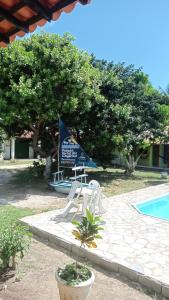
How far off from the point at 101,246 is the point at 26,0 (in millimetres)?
5352

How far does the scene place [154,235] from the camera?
7.89 metres

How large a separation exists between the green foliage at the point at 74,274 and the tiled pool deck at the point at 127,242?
67.7 inches

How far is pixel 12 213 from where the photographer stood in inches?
380

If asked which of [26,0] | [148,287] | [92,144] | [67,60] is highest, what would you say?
[67,60]

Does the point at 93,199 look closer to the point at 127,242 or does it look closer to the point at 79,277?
the point at 127,242

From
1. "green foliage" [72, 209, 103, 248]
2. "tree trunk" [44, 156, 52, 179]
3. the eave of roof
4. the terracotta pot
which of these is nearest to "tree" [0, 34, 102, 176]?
"tree trunk" [44, 156, 52, 179]

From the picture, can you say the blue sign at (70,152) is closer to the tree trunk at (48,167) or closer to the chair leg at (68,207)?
the tree trunk at (48,167)

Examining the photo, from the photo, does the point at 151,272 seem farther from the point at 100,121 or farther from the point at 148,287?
the point at 100,121

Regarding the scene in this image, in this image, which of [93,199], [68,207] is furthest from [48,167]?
[93,199]

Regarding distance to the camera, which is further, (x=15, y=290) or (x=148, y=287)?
(x=148, y=287)

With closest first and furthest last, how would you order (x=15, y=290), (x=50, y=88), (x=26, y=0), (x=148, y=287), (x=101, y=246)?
(x=26, y=0), (x=15, y=290), (x=148, y=287), (x=101, y=246), (x=50, y=88)

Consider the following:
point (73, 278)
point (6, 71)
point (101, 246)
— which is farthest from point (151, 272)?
point (6, 71)

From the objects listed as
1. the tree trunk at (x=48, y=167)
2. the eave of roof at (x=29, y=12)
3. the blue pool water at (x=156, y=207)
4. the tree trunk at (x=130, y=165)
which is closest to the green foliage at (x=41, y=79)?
Result: the tree trunk at (x=48, y=167)

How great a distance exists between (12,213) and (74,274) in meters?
5.85
